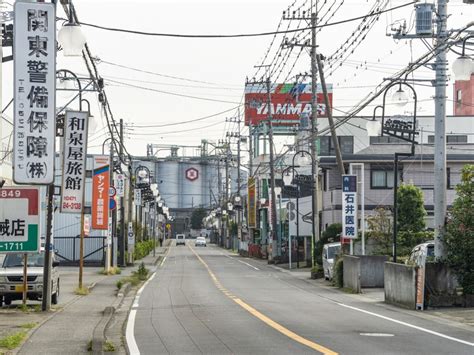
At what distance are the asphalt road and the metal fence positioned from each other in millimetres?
28368

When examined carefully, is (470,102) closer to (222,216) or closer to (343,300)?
(222,216)

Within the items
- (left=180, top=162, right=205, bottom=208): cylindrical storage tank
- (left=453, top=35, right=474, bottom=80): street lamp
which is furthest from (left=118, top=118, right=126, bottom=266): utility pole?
(left=180, top=162, right=205, bottom=208): cylindrical storage tank

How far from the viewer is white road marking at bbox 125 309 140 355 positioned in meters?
14.1

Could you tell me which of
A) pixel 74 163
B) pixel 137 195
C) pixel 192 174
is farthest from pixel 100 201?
pixel 192 174

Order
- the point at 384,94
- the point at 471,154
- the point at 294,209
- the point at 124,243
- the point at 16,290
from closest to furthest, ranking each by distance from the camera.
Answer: the point at 16,290
the point at 384,94
the point at 471,154
the point at 124,243
the point at 294,209

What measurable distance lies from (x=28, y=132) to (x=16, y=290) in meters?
8.72

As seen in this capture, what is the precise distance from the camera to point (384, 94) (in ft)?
82.4

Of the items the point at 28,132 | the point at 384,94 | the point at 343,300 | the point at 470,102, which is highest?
the point at 470,102

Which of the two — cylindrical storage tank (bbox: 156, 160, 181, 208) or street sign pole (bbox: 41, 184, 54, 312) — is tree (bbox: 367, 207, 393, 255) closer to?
street sign pole (bbox: 41, 184, 54, 312)

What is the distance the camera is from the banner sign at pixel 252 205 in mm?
83500

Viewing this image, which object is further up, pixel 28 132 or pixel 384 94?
pixel 384 94

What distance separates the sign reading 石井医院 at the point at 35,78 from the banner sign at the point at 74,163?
697 cm

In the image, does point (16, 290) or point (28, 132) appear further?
point (16, 290)

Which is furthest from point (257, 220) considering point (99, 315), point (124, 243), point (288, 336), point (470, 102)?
point (288, 336)
